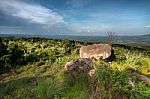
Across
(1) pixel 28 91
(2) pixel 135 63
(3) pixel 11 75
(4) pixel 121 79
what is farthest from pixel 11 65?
(4) pixel 121 79

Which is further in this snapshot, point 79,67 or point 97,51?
point 97,51

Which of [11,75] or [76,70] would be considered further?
[11,75]

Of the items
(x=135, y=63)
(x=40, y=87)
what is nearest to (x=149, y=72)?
(x=135, y=63)

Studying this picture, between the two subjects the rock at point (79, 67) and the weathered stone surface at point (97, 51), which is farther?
the weathered stone surface at point (97, 51)

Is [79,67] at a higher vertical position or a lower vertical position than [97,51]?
lower

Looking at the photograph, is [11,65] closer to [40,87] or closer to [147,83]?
[40,87]

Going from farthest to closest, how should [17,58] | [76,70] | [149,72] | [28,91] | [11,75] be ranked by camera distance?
[17,58]
[11,75]
[149,72]
[76,70]
[28,91]

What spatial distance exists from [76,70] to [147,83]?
391 centimetres

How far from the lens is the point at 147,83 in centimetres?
1051

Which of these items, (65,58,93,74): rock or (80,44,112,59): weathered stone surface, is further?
(80,44,112,59): weathered stone surface

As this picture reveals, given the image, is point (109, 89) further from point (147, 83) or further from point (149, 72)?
point (149, 72)

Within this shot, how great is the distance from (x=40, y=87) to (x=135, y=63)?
252 inches

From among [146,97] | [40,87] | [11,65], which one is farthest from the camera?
[11,65]

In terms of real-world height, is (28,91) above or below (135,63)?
below
